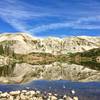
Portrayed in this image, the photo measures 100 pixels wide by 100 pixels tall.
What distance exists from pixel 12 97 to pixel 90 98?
8361 millimetres

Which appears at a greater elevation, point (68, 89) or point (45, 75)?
point (45, 75)

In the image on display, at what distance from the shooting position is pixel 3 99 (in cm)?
3662

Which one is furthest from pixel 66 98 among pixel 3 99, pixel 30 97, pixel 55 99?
pixel 3 99

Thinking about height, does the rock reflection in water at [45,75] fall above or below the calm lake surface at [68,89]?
above

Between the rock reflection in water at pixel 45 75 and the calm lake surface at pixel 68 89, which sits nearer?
the calm lake surface at pixel 68 89

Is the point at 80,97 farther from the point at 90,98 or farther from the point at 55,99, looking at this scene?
the point at 55,99

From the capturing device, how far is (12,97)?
123 feet

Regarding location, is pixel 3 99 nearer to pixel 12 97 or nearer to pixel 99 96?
pixel 12 97

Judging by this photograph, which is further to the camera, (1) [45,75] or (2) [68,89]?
(1) [45,75]

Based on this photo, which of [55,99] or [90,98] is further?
[90,98]

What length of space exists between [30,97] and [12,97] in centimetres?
183

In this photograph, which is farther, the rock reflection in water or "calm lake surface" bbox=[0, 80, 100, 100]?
the rock reflection in water

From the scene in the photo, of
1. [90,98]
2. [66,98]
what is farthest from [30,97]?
[90,98]

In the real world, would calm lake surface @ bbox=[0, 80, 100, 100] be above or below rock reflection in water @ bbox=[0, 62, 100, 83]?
below
